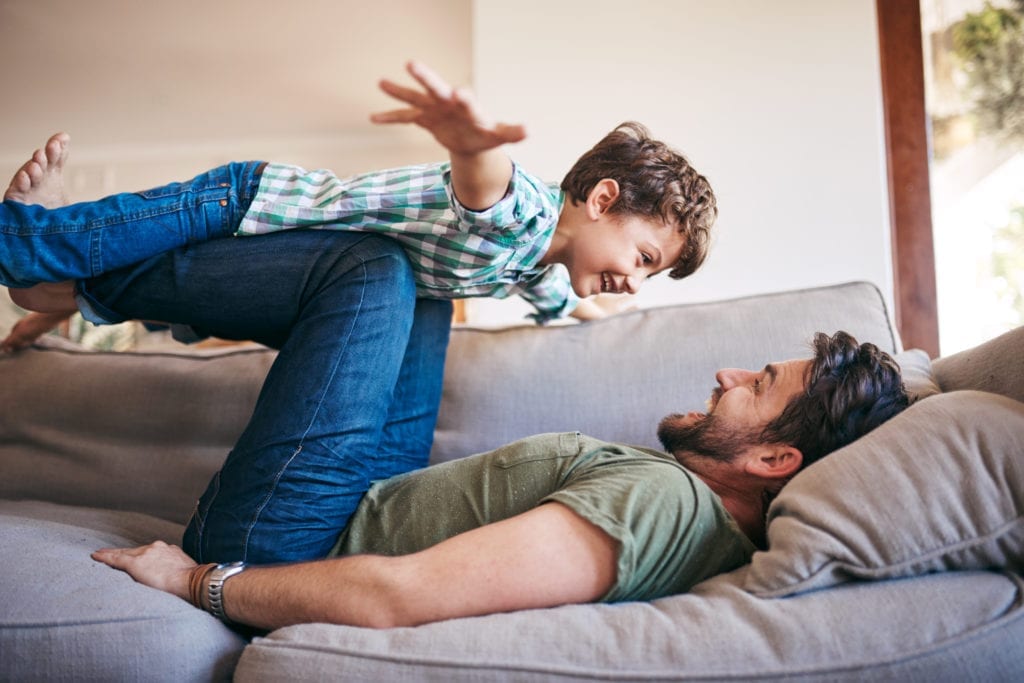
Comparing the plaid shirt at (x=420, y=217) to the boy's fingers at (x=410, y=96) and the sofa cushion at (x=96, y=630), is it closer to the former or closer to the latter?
the boy's fingers at (x=410, y=96)

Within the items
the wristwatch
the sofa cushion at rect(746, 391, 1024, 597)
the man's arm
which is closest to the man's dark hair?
the sofa cushion at rect(746, 391, 1024, 597)

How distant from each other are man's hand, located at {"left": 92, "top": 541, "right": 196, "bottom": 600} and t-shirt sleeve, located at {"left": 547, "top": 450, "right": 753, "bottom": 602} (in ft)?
1.75

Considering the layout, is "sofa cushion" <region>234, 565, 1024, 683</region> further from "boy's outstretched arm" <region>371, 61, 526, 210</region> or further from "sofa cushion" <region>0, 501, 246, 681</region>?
"boy's outstretched arm" <region>371, 61, 526, 210</region>

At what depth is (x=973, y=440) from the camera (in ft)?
3.16

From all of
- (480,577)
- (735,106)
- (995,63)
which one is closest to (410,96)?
(480,577)

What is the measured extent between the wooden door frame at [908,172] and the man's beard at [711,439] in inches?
74.3

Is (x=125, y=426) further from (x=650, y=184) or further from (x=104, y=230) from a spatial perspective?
(x=650, y=184)

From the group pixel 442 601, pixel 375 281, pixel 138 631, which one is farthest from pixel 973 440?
pixel 138 631

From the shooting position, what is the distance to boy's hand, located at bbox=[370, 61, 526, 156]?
1000mm

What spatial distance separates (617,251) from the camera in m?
1.58

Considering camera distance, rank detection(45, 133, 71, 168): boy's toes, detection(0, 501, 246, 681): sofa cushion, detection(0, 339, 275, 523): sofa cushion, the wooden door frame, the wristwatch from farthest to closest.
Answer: the wooden door frame, detection(0, 339, 275, 523): sofa cushion, detection(45, 133, 71, 168): boy's toes, the wristwatch, detection(0, 501, 246, 681): sofa cushion

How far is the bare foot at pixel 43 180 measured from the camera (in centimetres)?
Answer: 141

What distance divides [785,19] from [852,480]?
2.55m

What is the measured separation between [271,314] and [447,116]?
1.75ft
